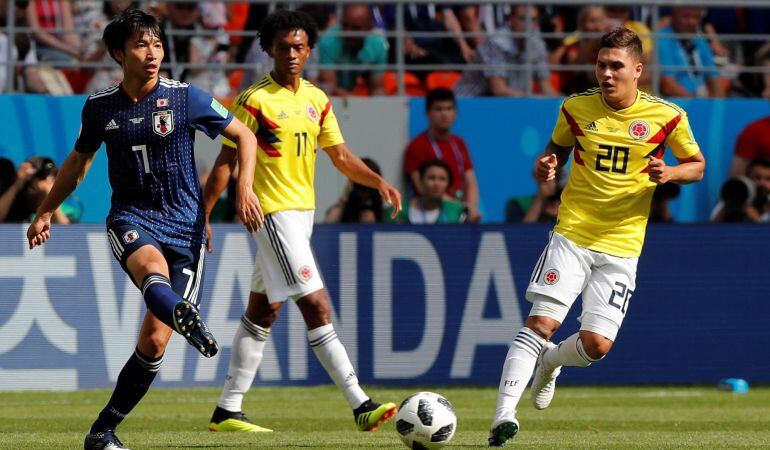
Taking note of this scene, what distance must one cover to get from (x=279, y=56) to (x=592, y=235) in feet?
8.32

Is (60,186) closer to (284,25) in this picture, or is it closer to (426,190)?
(284,25)

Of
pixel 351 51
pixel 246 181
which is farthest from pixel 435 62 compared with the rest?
pixel 246 181

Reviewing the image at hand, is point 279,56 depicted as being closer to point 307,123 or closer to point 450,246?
point 307,123

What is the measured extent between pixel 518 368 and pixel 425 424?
0.70 metres

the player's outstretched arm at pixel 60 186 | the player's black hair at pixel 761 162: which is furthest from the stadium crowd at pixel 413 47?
the player's outstretched arm at pixel 60 186

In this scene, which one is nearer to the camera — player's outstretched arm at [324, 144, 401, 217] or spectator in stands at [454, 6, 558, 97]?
player's outstretched arm at [324, 144, 401, 217]

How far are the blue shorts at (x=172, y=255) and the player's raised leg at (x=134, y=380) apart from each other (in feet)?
0.82

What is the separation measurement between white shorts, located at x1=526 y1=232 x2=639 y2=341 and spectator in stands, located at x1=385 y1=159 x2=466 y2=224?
18.4 ft

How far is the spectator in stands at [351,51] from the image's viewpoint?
48.4ft

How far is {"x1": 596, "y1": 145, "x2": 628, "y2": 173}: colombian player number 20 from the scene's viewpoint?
7988mm

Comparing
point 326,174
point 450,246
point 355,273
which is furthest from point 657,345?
point 326,174

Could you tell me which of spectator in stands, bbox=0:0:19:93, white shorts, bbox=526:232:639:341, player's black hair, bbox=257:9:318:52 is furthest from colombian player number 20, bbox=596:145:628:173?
spectator in stands, bbox=0:0:19:93

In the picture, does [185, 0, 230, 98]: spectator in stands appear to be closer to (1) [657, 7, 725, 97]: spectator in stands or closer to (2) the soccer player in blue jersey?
(1) [657, 7, 725, 97]: spectator in stands

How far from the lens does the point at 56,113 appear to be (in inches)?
554
